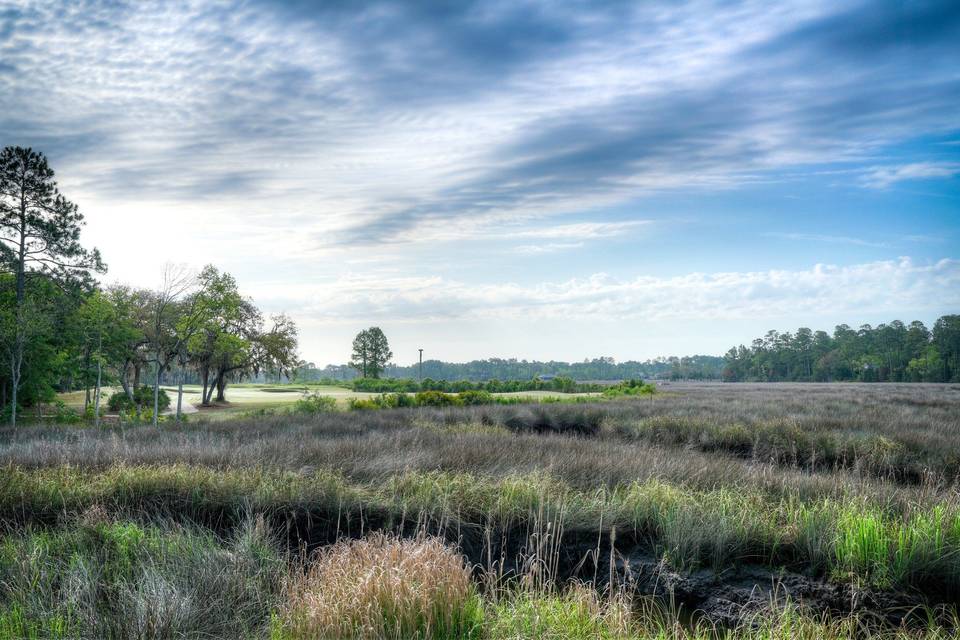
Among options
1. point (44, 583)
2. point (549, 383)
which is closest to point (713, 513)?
point (44, 583)

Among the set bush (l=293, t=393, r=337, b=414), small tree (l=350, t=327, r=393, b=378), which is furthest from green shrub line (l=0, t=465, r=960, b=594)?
small tree (l=350, t=327, r=393, b=378)

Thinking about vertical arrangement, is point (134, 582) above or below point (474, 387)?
above

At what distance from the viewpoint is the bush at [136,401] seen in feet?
117

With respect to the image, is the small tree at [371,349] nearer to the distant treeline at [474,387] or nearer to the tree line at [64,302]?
the distant treeline at [474,387]

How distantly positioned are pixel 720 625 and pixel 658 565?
93 cm

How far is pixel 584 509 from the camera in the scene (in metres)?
7.91

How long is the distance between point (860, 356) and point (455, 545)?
116 metres

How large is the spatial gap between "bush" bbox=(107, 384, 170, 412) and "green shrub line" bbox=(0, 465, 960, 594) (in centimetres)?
2953

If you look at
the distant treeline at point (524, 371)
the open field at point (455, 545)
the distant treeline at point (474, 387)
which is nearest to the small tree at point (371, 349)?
the distant treeline at point (474, 387)

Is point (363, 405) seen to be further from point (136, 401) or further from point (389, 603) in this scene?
point (389, 603)

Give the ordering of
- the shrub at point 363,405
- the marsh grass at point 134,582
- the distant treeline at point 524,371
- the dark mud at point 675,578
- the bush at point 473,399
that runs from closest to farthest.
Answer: the marsh grass at point 134,582 < the dark mud at point 675,578 < the shrub at point 363,405 < the bush at point 473,399 < the distant treeline at point 524,371

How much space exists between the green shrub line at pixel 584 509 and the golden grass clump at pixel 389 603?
1764 millimetres

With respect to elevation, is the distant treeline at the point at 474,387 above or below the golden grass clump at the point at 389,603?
below

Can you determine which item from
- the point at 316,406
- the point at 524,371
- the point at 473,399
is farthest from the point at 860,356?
the point at 316,406
